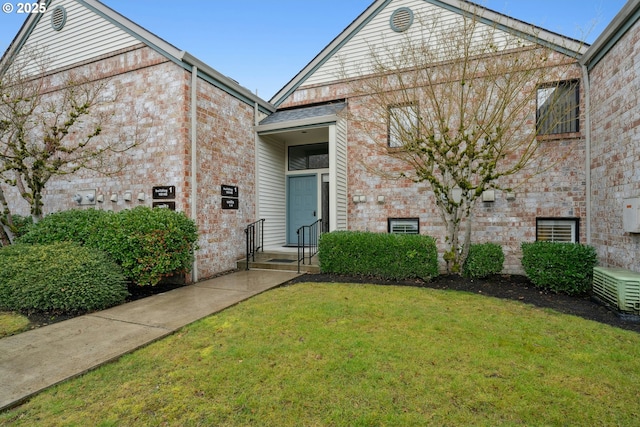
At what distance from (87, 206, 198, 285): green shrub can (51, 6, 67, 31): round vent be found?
649 cm

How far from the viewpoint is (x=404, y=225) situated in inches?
332

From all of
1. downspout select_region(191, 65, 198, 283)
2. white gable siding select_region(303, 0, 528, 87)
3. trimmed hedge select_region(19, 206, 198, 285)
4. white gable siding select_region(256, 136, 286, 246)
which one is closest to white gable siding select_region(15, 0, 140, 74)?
downspout select_region(191, 65, 198, 283)

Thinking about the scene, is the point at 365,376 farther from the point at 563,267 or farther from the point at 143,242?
the point at 563,267

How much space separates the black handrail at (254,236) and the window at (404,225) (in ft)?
12.0

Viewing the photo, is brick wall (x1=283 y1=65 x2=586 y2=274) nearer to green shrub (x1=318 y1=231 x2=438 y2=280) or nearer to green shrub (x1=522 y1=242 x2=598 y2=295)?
green shrub (x1=522 y1=242 x2=598 y2=295)

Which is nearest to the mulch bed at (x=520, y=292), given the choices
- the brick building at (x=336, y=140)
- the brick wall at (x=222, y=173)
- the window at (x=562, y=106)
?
the brick building at (x=336, y=140)

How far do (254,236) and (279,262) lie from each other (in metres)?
1.24

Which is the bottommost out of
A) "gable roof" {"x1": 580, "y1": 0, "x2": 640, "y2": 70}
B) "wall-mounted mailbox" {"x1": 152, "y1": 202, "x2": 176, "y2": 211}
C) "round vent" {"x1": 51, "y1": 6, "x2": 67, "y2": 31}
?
"wall-mounted mailbox" {"x1": 152, "y1": 202, "x2": 176, "y2": 211}

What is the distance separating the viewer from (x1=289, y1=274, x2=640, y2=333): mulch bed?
449cm

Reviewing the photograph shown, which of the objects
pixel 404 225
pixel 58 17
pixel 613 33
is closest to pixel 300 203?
pixel 404 225

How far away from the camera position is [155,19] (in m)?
9.70

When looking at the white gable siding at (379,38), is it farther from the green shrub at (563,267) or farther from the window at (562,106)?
the green shrub at (563,267)

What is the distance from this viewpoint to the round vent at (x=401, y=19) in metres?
8.66

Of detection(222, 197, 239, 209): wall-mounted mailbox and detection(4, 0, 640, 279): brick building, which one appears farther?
detection(222, 197, 239, 209): wall-mounted mailbox
